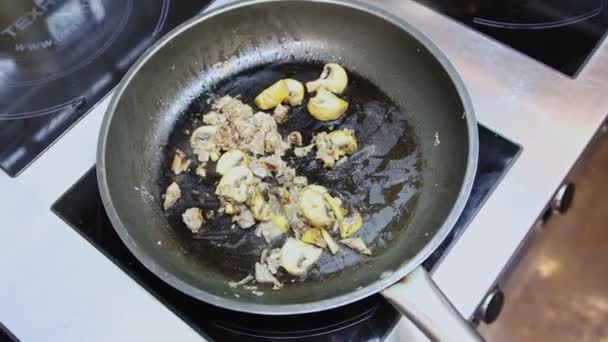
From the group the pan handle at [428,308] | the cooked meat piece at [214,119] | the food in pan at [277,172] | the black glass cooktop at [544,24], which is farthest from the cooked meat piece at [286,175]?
the black glass cooktop at [544,24]

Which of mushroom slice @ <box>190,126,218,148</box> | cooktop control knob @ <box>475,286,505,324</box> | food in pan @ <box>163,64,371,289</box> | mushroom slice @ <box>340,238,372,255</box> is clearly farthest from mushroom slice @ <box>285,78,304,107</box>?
cooktop control knob @ <box>475,286,505,324</box>

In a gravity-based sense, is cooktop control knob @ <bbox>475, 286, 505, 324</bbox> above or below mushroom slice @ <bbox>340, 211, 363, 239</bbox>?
below

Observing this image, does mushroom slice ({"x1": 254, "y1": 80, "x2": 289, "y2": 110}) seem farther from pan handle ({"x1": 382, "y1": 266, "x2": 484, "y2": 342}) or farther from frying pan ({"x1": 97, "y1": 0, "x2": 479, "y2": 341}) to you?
pan handle ({"x1": 382, "y1": 266, "x2": 484, "y2": 342})

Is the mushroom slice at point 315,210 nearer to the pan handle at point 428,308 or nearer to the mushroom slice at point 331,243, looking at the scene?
the mushroom slice at point 331,243

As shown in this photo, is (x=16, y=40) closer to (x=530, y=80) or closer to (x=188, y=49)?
(x=188, y=49)

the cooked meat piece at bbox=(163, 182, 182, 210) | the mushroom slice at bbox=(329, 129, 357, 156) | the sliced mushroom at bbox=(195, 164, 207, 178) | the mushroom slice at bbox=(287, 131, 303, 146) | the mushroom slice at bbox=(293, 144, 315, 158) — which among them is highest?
the cooked meat piece at bbox=(163, 182, 182, 210)

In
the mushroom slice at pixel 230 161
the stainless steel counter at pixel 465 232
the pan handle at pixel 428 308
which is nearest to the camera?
the pan handle at pixel 428 308
